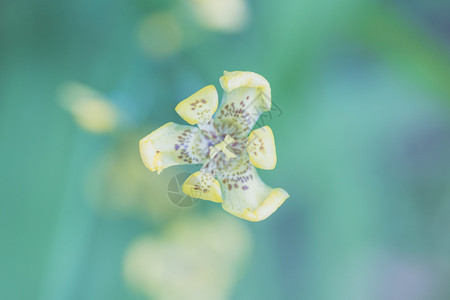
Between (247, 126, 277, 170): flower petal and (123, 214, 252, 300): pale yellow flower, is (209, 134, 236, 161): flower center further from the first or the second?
(123, 214, 252, 300): pale yellow flower

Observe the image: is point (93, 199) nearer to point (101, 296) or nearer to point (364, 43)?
point (101, 296)

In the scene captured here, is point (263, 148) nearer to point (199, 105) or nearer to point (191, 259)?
point (199, 105)

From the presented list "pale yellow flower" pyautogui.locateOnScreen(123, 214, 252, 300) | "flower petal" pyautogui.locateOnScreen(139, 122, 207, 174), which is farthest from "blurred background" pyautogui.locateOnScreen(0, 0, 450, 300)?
"flower petal" pyautogui.locateOnScreen(139, 122, 207, 174)

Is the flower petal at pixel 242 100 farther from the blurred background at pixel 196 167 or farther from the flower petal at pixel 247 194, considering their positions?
the blurred background at pixel 196 167

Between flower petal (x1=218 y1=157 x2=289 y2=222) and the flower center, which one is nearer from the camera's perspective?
flower petal (x1=218 y1=157 x2=289 y2=222)

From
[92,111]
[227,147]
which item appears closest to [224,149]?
[227,147]
